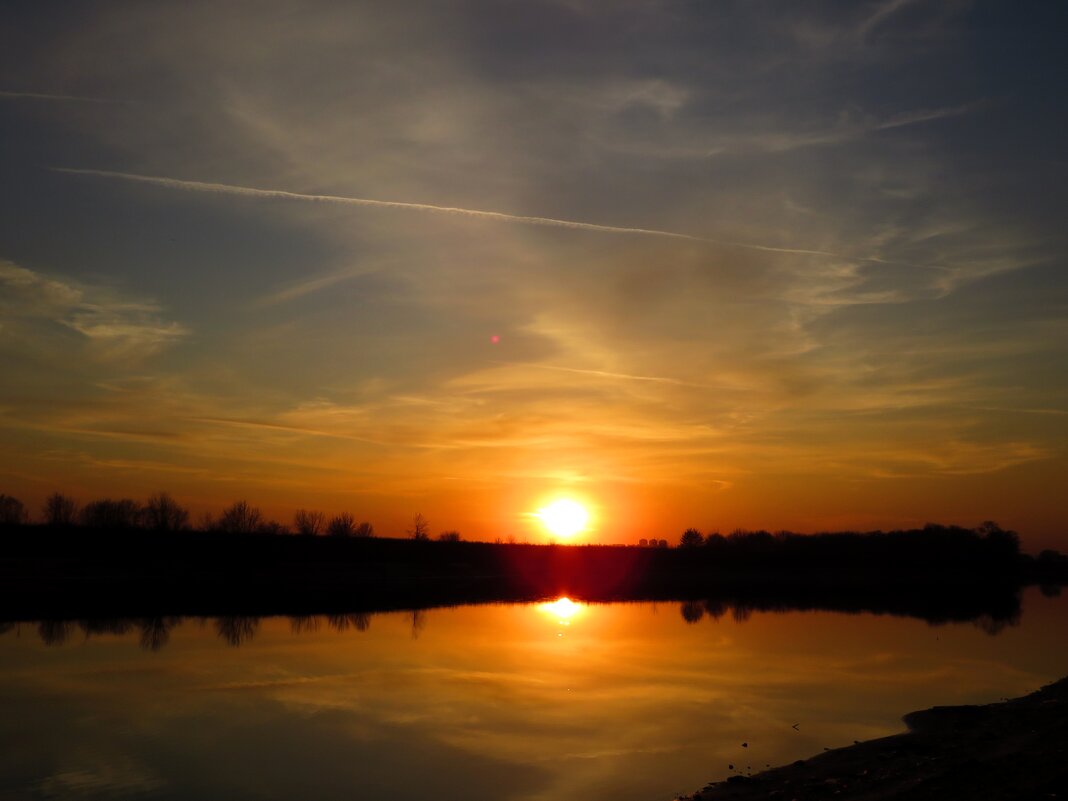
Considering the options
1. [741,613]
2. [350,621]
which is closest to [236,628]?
[350,621]

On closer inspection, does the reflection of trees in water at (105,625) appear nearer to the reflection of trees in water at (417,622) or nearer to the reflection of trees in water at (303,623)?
the reflection of trees in water at (303,623)

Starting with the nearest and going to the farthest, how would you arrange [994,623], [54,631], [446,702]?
[446,702], [54,631], [994,623]

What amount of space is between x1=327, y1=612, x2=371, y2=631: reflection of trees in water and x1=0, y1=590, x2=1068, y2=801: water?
0.42 metres

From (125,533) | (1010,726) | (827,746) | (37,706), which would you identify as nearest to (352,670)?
(37,706)

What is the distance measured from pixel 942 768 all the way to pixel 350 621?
3537 cm

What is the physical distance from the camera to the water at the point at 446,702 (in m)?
16.8

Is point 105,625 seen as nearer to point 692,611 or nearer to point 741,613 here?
point 692,611

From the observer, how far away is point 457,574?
356 ft

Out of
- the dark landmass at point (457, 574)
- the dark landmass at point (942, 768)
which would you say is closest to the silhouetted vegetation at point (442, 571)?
the dark landmass at point (457, 574)

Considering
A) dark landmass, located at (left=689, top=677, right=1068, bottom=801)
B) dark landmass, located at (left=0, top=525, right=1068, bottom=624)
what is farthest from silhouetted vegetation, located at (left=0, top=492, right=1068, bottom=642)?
dark landmass, located at (left=689, top=677, right=1068, bottom=801)

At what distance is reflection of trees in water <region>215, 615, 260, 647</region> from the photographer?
36.7 metres

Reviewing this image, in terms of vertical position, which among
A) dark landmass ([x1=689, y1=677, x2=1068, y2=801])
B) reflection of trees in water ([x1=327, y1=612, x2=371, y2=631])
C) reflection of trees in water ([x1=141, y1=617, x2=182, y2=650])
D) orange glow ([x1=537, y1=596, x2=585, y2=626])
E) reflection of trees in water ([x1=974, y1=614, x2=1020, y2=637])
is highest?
dark landmass ([x1=689, y1=677, x2=1068, y2=801])

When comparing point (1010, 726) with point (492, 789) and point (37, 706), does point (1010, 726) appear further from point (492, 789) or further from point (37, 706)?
point (37, 706)

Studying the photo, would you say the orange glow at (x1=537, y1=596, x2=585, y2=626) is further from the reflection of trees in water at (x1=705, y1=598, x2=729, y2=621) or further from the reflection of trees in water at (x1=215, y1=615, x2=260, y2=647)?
the reflection of trees in water at (x1=215, y1=615, x2=260, y2=647)
